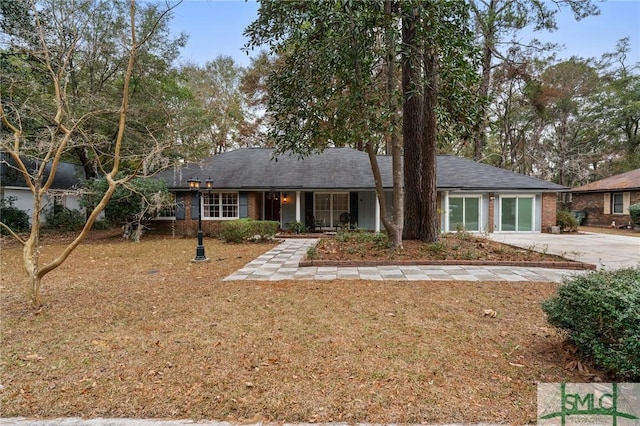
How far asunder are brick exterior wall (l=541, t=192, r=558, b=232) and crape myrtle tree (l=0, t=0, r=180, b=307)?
620 inches

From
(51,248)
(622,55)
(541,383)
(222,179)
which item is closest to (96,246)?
(51,248)

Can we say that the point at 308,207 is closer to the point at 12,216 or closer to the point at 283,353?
the point at 283,353

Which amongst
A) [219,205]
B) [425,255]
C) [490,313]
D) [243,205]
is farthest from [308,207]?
[490,313]

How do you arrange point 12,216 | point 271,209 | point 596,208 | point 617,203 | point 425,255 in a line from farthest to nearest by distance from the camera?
point 596,208, point 617,203, point 271,209, point 12,216, point 425,255

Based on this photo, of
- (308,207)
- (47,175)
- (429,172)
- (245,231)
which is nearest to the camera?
(429,172)

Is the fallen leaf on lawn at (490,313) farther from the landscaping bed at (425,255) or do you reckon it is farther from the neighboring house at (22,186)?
the neighboring house at (22,186)

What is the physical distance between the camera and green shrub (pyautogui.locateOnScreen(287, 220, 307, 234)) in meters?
13.7

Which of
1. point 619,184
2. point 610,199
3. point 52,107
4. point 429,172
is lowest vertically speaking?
point 610,199

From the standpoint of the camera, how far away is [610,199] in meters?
17.7

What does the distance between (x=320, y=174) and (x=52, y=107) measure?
33.3ft

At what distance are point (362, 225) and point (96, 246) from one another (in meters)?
10.7

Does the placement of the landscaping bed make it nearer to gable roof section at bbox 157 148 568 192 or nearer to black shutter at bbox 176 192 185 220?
gable roof section at bbox 157 148 568 192

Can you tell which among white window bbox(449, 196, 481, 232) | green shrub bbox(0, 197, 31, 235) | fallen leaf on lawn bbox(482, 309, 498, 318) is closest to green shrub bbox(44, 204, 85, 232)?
green shrub bbox(0, 197, 31, 235)

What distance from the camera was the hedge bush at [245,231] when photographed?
36.5ft
